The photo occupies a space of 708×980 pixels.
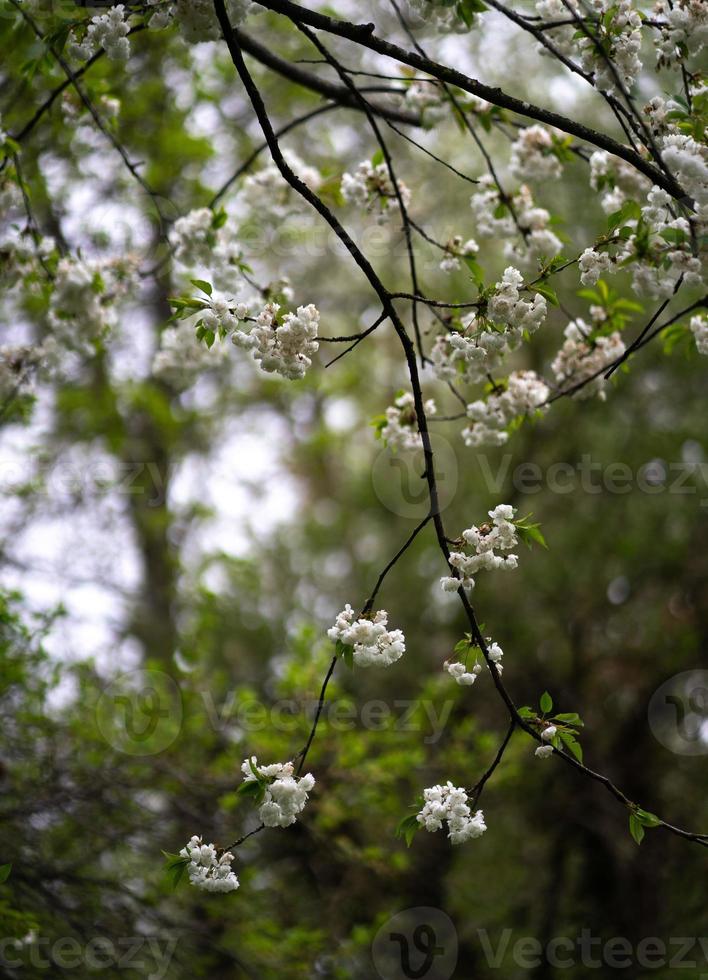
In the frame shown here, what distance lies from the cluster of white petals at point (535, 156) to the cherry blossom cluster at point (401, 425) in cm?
107

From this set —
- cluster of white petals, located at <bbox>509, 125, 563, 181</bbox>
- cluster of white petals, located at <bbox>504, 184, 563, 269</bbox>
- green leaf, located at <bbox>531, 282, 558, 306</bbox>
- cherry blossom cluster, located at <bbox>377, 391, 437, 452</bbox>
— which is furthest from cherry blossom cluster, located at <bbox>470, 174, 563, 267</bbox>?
green leaf, located at <bbox>531, 282, 558, 306</bbox>

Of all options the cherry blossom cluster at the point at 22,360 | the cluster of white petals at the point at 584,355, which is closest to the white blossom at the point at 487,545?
the cluster of white petals at the point at 584,355

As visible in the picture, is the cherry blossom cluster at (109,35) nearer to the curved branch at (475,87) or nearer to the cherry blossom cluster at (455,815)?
the curved branch at (475,87)

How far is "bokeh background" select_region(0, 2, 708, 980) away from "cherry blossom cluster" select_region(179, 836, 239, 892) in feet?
4.90

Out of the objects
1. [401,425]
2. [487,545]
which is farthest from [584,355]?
[487,545]

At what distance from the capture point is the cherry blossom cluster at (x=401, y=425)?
9.01 ft

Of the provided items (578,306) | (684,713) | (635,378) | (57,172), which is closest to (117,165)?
(57,172)

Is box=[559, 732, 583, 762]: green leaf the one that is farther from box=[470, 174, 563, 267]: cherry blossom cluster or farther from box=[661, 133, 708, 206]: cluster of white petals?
box=[470, 174, 563, 267]: cherry blossom cluster

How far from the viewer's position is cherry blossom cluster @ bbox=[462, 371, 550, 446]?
2797mm

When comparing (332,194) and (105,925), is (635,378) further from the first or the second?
(105,925)

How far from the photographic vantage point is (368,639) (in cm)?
192

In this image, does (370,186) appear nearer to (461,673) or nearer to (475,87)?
(475,87)

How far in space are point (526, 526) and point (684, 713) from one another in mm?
4469

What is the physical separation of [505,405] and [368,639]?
3.81ft
